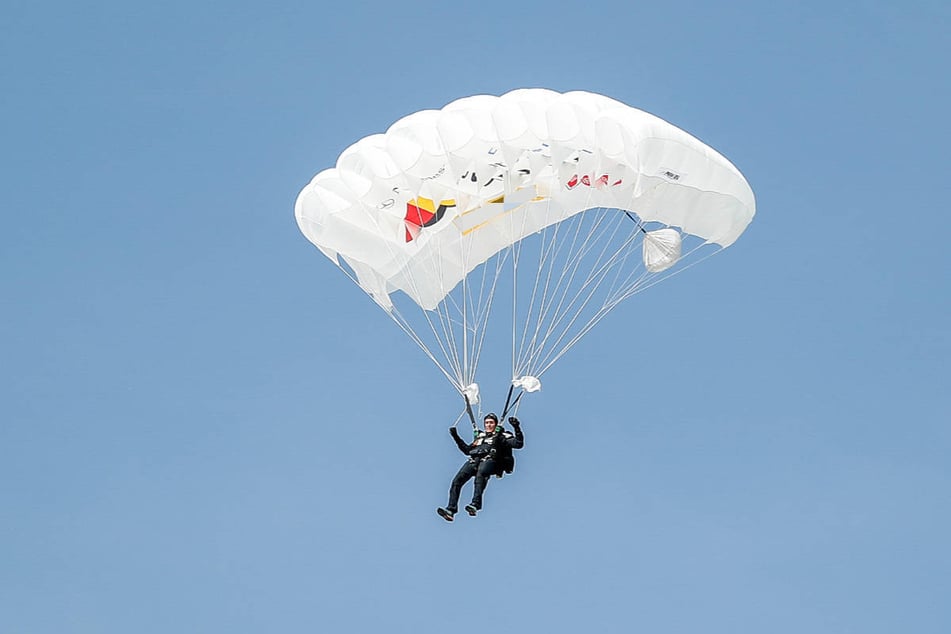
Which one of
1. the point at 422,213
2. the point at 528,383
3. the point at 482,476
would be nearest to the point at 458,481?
the point at 482,476

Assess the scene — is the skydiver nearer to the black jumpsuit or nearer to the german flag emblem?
the black jumpsuit

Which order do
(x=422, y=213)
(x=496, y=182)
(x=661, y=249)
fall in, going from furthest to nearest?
(x=661, y=249) < (x=422, y=213) < (x=496, y=182)

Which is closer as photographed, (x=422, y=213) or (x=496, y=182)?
(x=496, y=182)

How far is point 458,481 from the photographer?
78.5 feet

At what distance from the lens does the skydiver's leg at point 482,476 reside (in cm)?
2364

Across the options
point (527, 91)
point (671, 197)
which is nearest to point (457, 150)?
point (527, 91)

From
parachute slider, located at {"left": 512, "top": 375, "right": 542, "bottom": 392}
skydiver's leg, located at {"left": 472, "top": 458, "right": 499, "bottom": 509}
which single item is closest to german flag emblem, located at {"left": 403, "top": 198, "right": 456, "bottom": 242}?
parachute slider, located at {"left": 512, "top": 375, "right": 542, "bottom": 392}

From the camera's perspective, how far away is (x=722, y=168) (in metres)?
24.4

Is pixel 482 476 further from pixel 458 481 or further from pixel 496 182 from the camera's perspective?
pixel 496 182

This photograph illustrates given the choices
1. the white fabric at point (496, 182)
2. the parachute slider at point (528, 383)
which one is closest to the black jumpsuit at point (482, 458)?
the parachute slider at point (528, 383)

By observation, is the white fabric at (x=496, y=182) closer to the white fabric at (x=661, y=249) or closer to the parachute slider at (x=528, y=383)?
the white fabric at (x=661, y=249)

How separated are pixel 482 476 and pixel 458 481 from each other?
0.36 meters

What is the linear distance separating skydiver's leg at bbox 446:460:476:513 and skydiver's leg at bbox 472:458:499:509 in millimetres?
148

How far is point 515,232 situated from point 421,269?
1420 mm
